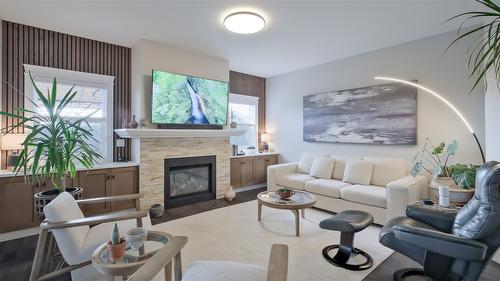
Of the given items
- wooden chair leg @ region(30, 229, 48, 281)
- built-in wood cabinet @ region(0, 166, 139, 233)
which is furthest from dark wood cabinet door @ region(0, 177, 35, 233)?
wooden chair leg @ region(30, 229, 48, 281)

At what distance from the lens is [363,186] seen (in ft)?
12.2

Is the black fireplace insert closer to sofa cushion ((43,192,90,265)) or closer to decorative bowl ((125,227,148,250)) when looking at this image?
sofa cushion ((43,192,90,265))

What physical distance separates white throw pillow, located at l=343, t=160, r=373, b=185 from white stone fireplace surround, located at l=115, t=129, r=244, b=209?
241cm

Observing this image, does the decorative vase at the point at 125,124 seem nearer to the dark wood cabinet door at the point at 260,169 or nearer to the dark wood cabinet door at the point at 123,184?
the dark wood cabinet door at the point at 123,184

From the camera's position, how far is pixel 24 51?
329 cm

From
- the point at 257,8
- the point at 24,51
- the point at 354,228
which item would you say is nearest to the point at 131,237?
the point at 354,228

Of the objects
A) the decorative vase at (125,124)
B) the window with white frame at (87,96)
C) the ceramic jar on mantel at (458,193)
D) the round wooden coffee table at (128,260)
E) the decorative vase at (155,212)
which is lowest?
the decorative vase at (155,212)

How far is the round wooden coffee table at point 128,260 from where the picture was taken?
4.67ft

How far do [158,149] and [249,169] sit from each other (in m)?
2.20

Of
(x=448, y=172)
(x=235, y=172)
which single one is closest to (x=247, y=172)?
(x=235, y=172)

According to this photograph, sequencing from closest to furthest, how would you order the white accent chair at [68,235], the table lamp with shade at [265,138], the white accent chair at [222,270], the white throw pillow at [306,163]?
1. the white accent chair at [222,270]
2. the white accent chair at [68,235]
3. the white throw pillow at [306,163]
4. the table lamp with shade at [265,138]

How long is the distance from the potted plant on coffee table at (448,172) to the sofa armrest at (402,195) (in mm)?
157

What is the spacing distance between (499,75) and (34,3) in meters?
5.21

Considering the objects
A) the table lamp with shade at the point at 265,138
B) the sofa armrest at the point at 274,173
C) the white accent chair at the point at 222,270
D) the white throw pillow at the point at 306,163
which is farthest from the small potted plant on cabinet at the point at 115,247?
the table lamp with shade at the point at 265,138
